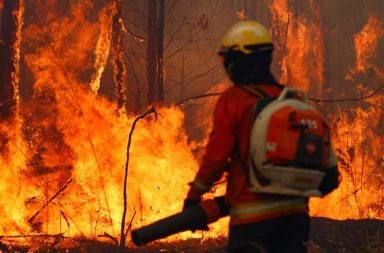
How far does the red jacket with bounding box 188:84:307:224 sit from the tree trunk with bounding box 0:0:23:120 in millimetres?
7966

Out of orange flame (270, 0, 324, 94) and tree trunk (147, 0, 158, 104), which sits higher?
orange flame (270, 0, 324, 94)

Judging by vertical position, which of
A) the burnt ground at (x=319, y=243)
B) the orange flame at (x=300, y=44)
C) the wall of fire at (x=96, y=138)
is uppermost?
the orange flame at (x=300, y=44)

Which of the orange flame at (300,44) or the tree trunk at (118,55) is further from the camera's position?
the orange flame at (300,44)

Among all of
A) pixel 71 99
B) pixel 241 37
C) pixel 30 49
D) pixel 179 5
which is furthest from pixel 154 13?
pixel 179 5

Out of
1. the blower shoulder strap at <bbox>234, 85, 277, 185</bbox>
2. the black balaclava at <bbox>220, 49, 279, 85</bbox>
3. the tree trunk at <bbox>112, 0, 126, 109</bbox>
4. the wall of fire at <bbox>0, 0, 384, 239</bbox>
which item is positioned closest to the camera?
the blower shoulder strap at <bbox>234, 85, 277, 185</bbox>

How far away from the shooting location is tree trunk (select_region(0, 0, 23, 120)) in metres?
10.3

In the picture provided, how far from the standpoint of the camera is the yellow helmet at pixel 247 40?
321 cm

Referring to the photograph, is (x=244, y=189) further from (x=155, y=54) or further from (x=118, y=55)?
(x=118, y=55)

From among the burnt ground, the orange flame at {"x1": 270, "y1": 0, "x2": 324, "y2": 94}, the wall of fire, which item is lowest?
the burnt ground

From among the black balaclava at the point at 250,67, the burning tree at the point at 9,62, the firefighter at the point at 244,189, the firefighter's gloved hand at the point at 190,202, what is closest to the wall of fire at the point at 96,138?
the burning tree at the point at 9,62

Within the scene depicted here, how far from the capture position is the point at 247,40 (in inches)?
127

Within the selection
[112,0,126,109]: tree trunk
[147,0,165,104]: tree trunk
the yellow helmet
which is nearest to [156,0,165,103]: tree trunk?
[147,0,165,104]: tree trunk

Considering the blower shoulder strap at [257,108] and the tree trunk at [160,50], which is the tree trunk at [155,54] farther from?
the blower shoulder strap at [257,108]

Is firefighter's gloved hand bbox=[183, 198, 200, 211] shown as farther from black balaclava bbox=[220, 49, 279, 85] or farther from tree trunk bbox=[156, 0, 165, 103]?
tree trunk bbox=[156, 0, 165, 103]
